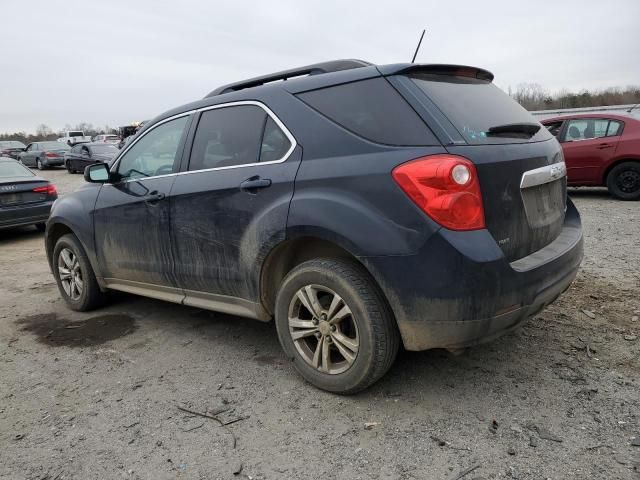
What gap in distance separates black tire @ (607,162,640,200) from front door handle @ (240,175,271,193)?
333 inches

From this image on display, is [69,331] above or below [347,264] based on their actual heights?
below

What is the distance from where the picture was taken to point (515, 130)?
2959 millimetres

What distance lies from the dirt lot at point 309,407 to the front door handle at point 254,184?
3.95 feet

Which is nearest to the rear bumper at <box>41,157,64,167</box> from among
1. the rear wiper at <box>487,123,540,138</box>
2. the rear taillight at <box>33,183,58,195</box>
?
the rear taillight at <box>33,183,58,195</box>

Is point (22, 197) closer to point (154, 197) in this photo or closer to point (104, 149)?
point (154, 197)

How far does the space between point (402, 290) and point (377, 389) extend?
781 mm

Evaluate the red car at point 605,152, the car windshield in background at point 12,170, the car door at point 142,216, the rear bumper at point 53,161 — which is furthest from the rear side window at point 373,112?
the rear bumper at point 53,161

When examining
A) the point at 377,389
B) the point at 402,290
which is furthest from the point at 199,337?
the point at 402,290

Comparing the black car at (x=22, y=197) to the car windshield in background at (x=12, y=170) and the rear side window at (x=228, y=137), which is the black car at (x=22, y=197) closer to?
the car windshield in background at (x=12, y=170)

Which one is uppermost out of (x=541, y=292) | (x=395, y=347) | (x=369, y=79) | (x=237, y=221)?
(x=369, y=79)

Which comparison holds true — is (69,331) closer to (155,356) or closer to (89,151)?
(155,356)

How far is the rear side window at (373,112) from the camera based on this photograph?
8.62ft

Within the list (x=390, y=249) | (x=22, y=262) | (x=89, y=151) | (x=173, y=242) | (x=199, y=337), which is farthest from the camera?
(x=89, y=151)

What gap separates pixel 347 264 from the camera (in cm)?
282
